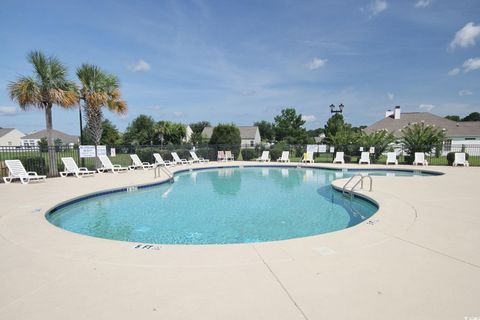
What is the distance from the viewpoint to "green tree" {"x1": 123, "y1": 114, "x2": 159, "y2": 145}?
44.2 m

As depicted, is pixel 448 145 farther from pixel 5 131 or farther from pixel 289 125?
pixel 5 131

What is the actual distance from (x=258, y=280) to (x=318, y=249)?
1.24m

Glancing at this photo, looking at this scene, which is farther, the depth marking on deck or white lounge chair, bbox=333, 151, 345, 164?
white lounge chair, bbox=333, 151, 345, 164

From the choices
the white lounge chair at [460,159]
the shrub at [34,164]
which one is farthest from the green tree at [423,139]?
the shrub at [34,164]

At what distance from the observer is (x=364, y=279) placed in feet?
9.51

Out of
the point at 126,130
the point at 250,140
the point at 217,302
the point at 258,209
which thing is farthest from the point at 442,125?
the point at 126,130

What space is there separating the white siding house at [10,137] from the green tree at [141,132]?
2124cm

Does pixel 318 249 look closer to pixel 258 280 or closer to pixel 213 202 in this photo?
pixel 258 280

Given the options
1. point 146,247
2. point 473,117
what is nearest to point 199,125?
point 146,247

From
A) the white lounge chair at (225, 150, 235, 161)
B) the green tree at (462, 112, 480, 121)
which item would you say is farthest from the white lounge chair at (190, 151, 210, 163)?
the green tree at (462, 112, 480, 121)

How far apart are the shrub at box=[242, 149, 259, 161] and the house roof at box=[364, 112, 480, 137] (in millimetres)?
17103

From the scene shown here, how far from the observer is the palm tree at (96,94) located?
1372 cm

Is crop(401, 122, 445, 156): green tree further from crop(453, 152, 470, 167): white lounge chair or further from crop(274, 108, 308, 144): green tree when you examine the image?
crop(274, 108, 308, 144): green tree

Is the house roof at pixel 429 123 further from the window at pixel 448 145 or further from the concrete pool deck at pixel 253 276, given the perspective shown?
the concrete pool deck at pixel 253 276
